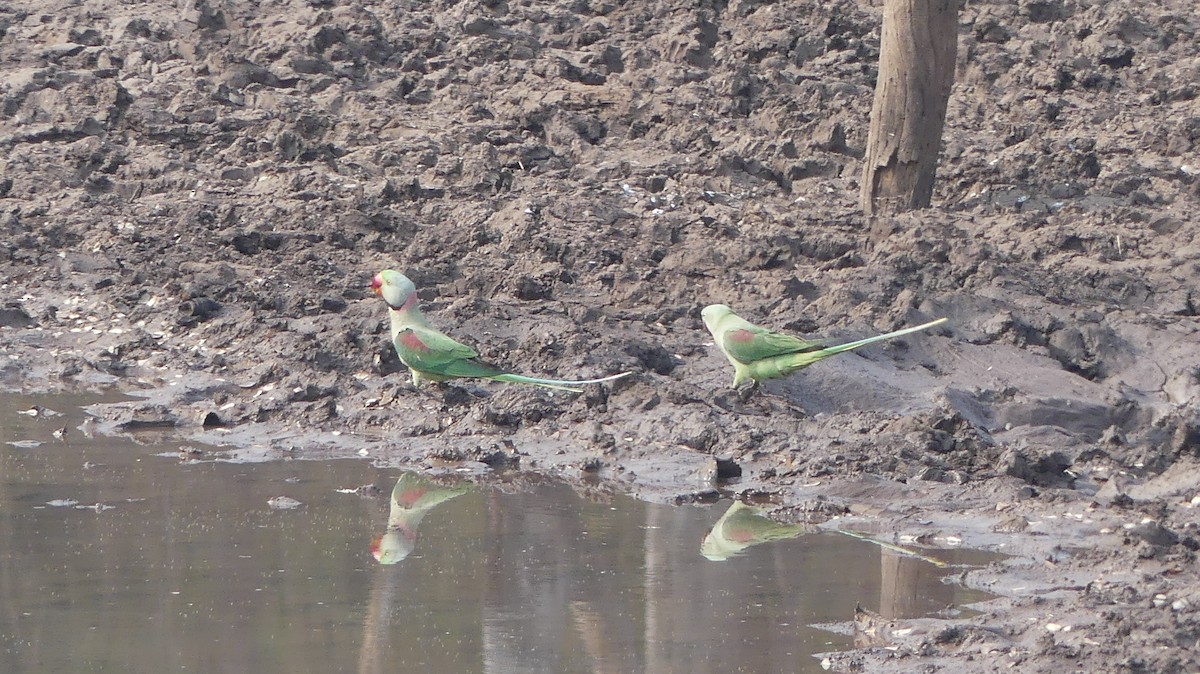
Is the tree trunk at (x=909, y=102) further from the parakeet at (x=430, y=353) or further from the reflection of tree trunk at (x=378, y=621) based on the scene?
the reflection of tree trunk at (x=378, y=621)

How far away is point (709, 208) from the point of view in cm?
995

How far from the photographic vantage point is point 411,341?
7543mm

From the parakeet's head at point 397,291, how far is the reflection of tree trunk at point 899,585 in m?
2.73

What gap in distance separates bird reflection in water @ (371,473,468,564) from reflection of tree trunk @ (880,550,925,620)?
1.61 meters

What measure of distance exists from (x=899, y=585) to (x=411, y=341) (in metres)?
2.80

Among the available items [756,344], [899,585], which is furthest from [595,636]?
[756,344]

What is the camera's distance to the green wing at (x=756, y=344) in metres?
7.30

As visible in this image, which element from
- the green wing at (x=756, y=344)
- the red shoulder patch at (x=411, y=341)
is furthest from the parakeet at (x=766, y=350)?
the red shoulder patch at (x=411, y=341)

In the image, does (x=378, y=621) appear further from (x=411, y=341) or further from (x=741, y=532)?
(x=411, y=341)

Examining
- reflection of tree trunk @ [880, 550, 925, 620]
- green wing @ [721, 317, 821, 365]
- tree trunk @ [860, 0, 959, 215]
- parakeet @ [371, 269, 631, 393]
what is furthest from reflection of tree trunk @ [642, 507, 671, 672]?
tree trunk @ [860, 0, 959, 215]

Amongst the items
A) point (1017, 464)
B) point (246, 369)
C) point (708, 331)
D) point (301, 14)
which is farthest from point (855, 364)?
point (301, 14)

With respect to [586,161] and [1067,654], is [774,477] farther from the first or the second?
[586,161]

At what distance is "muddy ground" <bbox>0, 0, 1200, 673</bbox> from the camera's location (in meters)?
6.73

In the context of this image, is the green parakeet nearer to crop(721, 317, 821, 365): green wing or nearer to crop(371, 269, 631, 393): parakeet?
crop(721, 317, 821, 365): green wing
